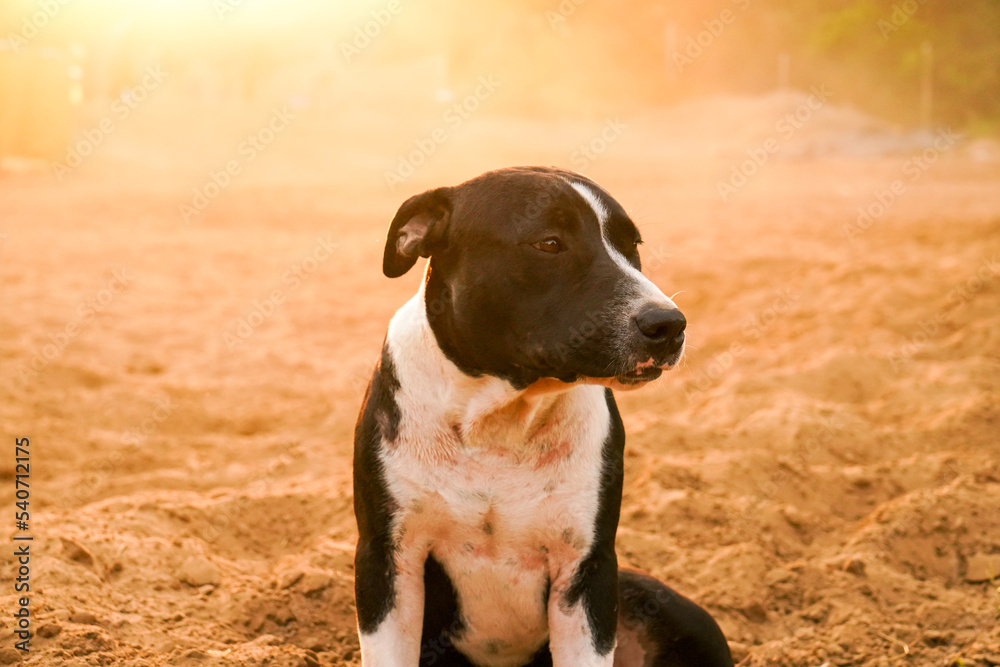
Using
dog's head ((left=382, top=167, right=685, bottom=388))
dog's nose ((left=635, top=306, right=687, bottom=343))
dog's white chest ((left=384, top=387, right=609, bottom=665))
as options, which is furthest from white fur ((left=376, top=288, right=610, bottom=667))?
dog's nose ((left=635, top=306, right=687, bottom=343))

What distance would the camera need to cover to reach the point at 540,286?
8.96 ft

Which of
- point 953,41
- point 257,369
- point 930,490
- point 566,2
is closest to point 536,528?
point 930,490

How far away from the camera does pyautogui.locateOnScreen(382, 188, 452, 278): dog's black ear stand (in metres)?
2.89

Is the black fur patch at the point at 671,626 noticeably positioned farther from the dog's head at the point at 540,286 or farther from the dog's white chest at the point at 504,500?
the dog's head at the point at 540,286

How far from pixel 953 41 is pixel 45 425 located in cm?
3150

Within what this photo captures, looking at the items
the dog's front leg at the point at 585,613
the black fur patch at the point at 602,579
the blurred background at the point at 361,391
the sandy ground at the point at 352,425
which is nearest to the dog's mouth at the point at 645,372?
the black fur patch at the point at 602,579

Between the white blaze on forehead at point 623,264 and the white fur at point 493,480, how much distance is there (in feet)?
1.18

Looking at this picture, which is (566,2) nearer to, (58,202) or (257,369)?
(58,202)

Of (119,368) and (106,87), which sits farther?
(106,87)

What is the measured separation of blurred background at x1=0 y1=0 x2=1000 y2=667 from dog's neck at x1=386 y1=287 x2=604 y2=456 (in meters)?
1.16

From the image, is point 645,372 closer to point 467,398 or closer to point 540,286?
point 540,286

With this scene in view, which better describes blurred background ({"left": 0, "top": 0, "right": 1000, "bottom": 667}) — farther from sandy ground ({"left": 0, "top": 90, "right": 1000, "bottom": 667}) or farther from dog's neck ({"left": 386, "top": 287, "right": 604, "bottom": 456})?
dog's neck ({"left": 386, "top": 287, "right": 604, "bottom": 456})

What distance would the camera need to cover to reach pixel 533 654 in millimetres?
3090

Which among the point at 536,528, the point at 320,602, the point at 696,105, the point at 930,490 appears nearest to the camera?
the point at 536,528
